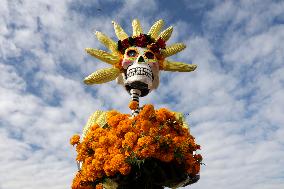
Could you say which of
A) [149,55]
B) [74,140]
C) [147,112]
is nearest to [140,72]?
[149,55]

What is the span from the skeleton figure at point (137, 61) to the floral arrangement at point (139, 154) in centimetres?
194

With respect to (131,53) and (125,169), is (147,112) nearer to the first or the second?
(125,169)

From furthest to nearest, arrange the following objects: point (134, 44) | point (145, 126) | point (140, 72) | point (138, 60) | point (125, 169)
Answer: point (134, 44), point (138, 60), point (140, 72), point (145, 126), point (125, 169)

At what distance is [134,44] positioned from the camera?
26.5 ft

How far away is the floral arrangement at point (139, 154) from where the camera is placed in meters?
5.25

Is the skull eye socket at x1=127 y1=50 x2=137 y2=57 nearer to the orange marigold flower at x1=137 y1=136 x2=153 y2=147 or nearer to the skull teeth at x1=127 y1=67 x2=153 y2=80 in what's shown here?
the skull teeth at x1=127 y1=67 x2=153 y2=80

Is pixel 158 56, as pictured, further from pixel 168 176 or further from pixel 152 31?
pixel 168 176

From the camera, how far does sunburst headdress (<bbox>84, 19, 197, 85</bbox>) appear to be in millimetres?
7961

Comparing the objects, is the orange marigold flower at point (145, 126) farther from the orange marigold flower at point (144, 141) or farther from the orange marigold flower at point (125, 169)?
the orange marigold flower at point (125, 169)

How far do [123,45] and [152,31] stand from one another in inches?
31.6

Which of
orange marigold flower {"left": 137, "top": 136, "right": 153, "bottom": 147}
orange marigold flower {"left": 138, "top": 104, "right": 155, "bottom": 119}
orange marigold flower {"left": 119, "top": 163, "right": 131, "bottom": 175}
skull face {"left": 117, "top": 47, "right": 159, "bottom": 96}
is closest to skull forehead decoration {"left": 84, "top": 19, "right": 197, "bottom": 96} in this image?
skull face {"left": 117, "top": 47, "right": 159, "bottom": 96}

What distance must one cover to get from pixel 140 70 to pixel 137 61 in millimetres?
231

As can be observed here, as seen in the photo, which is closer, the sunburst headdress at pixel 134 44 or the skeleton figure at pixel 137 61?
the skeleton figure at pixel 137 61

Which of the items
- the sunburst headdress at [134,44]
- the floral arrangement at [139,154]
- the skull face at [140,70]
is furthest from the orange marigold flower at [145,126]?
the sunburst headdress at [134,44]
